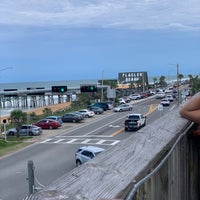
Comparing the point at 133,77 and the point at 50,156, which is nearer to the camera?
the point at 50,156

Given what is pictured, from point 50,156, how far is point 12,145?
A: 850cm

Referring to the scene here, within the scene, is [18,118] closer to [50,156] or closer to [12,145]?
[12,145]

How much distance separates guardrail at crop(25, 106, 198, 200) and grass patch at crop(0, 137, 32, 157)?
31295mm

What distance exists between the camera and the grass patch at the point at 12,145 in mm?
35356

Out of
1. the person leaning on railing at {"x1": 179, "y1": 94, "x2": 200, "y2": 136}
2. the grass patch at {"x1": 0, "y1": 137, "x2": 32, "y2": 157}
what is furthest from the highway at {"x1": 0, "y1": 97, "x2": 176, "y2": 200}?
the person leaning on railing at {"x1": 179, "y1": 94, "x2": 200, "y2": 136}

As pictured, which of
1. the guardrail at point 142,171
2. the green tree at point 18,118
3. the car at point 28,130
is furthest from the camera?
the green tree at point 18,118

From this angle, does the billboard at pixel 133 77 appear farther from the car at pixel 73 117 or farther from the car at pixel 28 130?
the car at pixel 28 130

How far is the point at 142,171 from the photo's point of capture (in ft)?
6.98

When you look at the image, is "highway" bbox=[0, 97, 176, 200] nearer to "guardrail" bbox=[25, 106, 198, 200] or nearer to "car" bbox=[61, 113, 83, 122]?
"car" bbox=[61, 113, 83, 122]

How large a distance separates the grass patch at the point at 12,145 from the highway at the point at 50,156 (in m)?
0.82

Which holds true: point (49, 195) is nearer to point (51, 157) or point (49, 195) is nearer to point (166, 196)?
point (166, 196)

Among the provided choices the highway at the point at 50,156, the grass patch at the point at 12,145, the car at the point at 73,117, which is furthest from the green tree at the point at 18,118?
the car at the point at 73,117

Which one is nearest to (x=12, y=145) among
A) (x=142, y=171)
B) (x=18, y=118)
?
(x=18, y=118)

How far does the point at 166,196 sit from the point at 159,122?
933 millimetres
